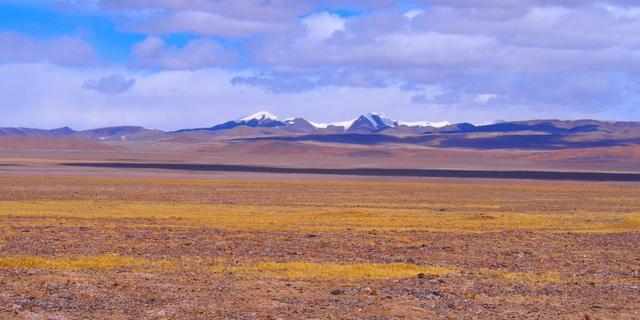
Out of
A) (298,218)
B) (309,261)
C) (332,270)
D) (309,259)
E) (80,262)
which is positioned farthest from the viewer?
(298,218)

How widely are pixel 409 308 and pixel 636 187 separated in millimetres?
60467

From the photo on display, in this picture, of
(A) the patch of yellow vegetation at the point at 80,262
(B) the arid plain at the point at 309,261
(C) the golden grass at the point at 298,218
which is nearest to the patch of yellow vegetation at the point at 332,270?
(B) the arid plain at the point at 309,261

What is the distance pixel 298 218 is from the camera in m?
36.4

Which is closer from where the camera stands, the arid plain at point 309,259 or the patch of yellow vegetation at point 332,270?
the arid plain at point 309,259

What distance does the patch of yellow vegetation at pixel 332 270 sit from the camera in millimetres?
18750

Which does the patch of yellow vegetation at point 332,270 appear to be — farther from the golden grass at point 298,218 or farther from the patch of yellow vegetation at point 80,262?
the golden grass at point 298,218

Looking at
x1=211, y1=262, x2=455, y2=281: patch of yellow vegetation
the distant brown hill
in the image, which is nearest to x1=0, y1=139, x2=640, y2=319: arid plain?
x1=211, y1=262, x2=455, y2=281: patch of yellow vegetation

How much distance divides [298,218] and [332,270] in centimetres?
1688

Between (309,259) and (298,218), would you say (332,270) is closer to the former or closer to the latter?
(309,259)

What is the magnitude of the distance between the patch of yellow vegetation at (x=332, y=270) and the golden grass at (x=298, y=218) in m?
9.48

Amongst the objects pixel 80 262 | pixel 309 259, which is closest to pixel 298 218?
pixel 309 259

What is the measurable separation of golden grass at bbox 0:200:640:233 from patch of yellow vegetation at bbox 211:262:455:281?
31.1 feet

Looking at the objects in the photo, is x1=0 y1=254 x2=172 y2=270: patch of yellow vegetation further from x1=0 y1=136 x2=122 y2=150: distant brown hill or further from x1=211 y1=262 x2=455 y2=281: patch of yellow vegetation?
x1=0 y1=136 x2=122 y2=150: distant brown hill

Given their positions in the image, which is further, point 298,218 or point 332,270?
point 298,218
